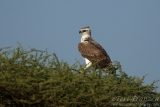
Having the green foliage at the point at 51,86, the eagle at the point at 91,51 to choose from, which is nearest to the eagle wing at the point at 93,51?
the eagle at the point at 91,51

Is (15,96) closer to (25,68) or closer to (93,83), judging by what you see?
(25,68)

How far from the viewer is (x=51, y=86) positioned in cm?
904

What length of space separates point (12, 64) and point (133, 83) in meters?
3.17

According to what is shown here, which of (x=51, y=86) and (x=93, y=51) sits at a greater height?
(x=93, y=51)

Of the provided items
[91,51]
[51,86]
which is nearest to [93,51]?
[91,51]

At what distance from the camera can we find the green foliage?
8953 millimetres

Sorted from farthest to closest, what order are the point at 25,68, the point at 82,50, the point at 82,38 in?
the point at 82,38 < the point at 82,50 < the point at 25,68

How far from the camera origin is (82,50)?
19.3 m

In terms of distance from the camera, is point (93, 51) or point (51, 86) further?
point (93, 51)

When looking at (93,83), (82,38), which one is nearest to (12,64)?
(93,83)

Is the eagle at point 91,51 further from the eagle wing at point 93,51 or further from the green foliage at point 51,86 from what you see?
the green foliage at point 51,86

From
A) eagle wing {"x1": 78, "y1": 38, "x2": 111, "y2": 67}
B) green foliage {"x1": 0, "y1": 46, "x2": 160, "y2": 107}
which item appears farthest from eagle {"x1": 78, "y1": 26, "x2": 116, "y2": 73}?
green foliage {"x1": 0, "y1": 46, "x2": 160, "y2": 107}

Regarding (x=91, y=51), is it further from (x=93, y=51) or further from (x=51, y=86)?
(x=51, y=86)

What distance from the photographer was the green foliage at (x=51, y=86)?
352 inches
